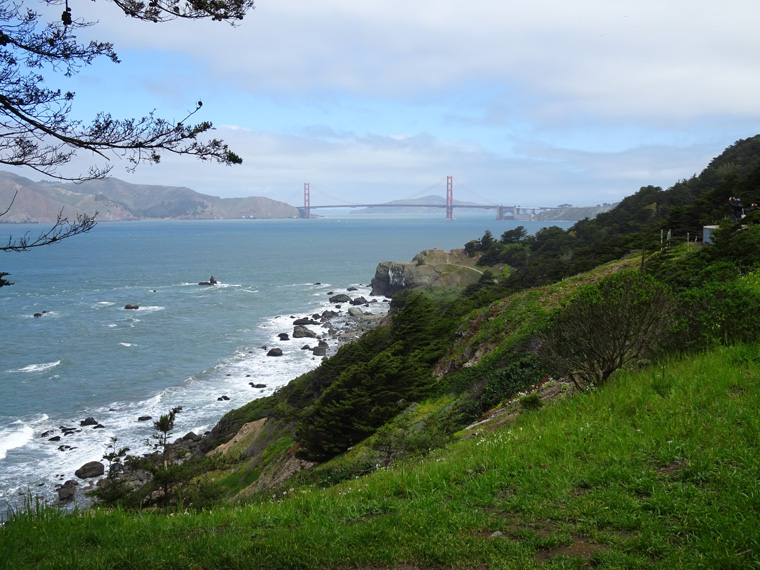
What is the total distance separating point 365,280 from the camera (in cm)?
8006

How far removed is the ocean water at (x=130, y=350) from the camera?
1093 inches

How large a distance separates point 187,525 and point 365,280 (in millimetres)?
74645

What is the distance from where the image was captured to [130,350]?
4259cm

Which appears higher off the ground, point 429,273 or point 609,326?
point 609,326

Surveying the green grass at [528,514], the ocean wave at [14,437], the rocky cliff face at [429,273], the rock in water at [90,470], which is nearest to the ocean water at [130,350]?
the ocean wave at [14,437]

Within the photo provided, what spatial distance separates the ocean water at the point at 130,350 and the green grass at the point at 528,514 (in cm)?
280

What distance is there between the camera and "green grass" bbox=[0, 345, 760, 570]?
418 cm

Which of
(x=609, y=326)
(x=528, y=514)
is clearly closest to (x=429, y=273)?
(x=609, y=326)

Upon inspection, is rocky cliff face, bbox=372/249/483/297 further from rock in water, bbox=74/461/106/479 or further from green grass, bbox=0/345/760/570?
green grass, bbox=0/345/760/570

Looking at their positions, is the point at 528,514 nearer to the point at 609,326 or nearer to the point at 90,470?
the point at 609,326

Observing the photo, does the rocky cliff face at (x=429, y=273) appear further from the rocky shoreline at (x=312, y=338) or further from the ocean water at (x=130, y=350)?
the ocean water at (x=130, y=350)

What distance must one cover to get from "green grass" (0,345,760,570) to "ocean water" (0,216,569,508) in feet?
9.17

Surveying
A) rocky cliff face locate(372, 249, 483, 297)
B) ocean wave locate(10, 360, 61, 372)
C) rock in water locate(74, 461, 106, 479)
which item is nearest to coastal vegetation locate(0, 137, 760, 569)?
rock in water locate(74, 461, 106, 479)

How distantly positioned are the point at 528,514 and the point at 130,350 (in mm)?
42820
